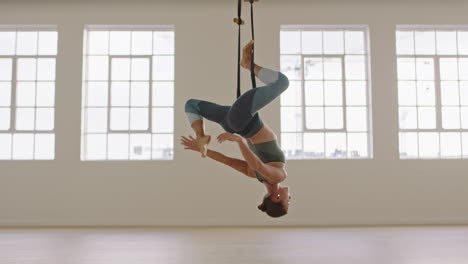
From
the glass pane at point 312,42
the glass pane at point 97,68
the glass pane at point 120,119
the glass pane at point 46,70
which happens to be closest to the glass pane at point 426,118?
the glass pane at point 312,42

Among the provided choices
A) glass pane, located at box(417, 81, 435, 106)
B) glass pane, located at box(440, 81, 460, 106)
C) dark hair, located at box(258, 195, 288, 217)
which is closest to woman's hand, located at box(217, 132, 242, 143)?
dark hair, located at box(258, 195, 288, 217)

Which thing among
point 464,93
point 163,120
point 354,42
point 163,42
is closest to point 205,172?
point 163,120

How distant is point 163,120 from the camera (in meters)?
6.75

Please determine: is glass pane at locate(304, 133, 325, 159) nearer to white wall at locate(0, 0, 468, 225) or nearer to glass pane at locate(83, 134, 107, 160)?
white wall at locate(0, 0, 468, 225)

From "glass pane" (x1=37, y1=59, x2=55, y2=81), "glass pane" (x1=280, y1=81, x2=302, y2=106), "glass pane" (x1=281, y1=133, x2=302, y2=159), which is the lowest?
"glass pane" (x1=281, y1=133, x2=302, y2=159)

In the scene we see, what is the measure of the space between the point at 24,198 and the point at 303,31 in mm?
4918

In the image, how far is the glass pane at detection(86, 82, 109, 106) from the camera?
22.3 ft

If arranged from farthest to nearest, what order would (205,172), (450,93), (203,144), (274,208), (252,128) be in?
(450,93) < (205,172) < (274,208) < (252,128) < (203,144)

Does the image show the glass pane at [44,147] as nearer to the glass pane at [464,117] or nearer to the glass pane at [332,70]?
the glass pane at [332,70]

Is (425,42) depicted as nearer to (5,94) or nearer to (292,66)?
(292,66)

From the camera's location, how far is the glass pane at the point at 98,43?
6.87 metres

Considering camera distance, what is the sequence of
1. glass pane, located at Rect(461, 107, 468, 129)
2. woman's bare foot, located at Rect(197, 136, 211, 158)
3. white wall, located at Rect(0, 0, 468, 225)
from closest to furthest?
woman's bare foot, located at Rect(197, 136, 211, 158) → white wall, located at Rect(0, 0, 468, 225) → glass pane, located at Rect(461, 107, 468, 129)

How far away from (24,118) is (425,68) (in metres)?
6.33

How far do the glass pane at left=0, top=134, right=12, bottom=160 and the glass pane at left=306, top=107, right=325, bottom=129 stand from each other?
462 cm
